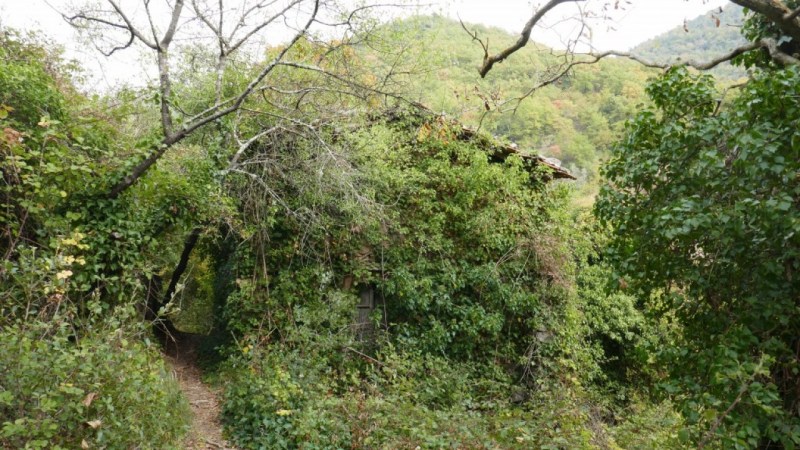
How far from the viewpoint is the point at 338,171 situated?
8.52m

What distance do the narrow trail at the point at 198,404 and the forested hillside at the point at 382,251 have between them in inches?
2.8

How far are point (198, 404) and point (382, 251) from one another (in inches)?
151

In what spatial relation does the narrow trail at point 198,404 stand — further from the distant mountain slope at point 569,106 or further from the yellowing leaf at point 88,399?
the distant mountain slope at point 569,106

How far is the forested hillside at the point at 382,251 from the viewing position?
427 cm

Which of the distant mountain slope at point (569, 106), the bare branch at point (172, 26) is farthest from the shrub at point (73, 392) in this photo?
the distant mountain slope at point (569, 106)

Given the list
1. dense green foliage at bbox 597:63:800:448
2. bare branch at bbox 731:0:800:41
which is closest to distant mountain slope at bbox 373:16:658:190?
dense green foliage at bbox 597:63:800:448

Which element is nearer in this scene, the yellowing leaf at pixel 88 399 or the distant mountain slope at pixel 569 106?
the yellowing leaf at pixel 88 399

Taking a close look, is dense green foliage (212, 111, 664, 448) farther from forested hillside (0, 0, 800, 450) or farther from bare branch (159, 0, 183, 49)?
bare branch (159, 0, 183, 49)

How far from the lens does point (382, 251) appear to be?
9812 millimetres

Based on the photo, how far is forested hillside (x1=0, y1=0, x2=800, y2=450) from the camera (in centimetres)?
427

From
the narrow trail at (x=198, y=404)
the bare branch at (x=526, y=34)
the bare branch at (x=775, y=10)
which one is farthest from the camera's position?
the narrow trail at (x=198, y=404)

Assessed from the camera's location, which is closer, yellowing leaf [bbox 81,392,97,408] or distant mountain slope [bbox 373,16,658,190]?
yellowing leaf [bbox 81,392,97,408]

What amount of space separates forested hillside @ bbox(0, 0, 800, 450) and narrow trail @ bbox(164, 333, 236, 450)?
71 millimetres

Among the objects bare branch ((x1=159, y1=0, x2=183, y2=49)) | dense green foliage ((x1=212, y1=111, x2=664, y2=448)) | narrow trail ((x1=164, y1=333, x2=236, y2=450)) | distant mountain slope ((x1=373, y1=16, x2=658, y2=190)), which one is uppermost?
distant mountain slope ((x1=373, y1=16, x2=658, y2=190))
